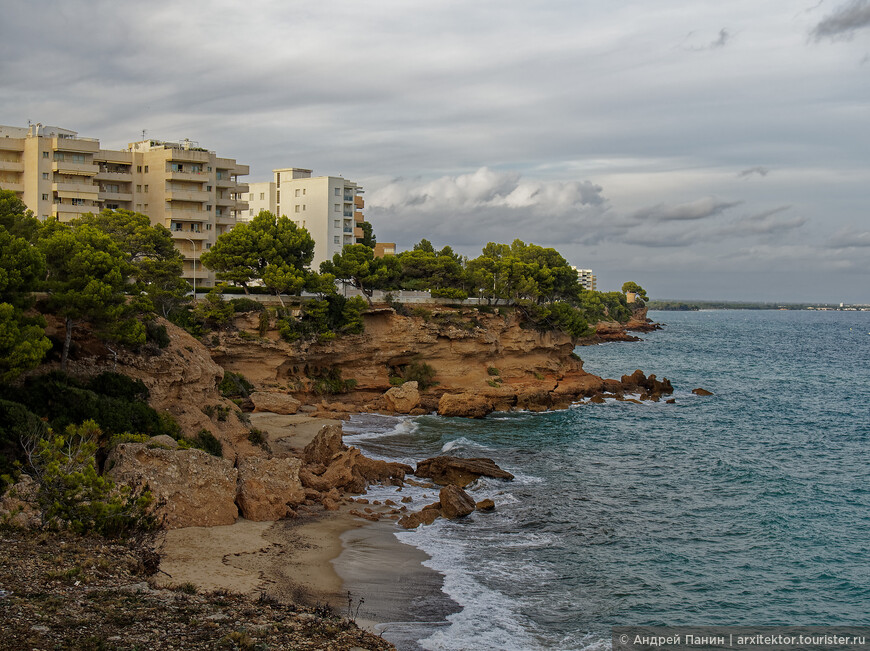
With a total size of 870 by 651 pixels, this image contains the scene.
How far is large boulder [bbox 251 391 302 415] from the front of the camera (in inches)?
1881

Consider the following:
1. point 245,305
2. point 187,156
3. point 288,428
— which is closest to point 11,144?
point 187,156

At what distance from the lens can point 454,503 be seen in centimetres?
3028

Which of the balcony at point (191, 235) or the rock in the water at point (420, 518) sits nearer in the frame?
the rock in the water at point (420, 518)

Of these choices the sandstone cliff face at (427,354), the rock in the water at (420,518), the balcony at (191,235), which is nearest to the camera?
the rock in the water at (420,518)

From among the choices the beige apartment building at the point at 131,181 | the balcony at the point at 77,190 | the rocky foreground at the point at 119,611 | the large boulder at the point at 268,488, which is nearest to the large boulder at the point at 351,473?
the large boulder at the point at 268,488

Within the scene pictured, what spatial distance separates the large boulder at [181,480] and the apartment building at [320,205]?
201 feet

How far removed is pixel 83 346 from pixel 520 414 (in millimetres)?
34298

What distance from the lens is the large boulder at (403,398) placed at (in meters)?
54.9

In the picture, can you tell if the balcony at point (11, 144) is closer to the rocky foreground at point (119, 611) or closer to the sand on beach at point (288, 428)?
the sand on beach at point (288, 428)

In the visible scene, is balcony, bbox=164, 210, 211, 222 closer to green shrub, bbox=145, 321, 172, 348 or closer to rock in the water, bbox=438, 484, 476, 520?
green shrub, bbox=145, 321, 172, 348

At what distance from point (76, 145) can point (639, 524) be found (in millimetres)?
56137

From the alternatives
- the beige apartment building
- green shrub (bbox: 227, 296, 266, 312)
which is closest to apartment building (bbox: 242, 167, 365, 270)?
the beige apartment building

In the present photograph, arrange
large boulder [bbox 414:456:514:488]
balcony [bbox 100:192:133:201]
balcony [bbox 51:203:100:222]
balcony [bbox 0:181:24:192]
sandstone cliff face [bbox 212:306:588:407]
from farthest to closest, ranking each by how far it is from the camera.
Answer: balcony [bbox 100:192:133:201] < balcony [bbox 51:203:100:222] < balcony [bbox 0:181:24:192] < sandstone cliff face [bbox 212:306:588:407] < large boulder [bbox 414:456:514:488]

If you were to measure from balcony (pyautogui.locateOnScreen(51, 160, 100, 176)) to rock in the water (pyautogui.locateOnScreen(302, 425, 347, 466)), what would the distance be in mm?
41529
